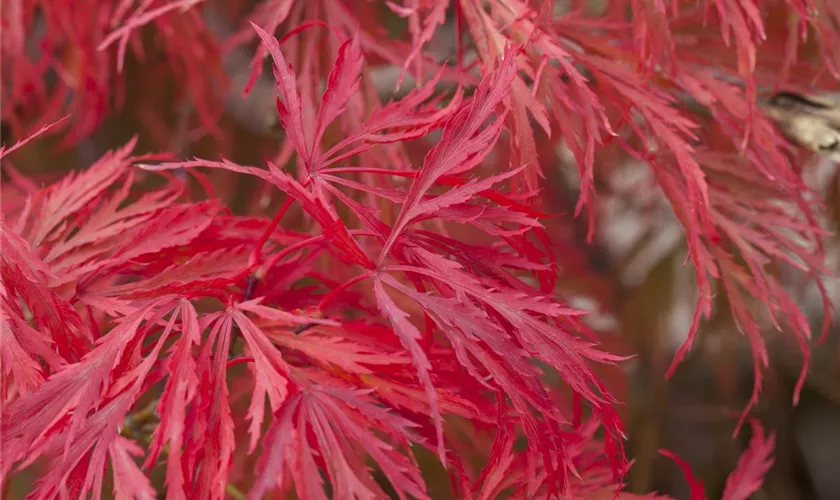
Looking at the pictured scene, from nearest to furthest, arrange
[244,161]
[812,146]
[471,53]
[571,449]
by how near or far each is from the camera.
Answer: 1. [571,449]
2. [812,146]
3. [471,53]
4. [244,161]

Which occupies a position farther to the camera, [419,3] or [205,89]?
[205,89]

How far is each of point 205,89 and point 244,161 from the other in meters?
0.44

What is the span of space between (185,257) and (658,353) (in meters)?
1.13

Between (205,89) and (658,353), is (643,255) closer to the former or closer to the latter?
(658,353)

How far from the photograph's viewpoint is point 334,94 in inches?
16.5

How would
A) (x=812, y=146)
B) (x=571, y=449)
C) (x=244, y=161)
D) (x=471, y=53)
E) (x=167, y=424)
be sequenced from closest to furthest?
(x=167, y=424), (x=571, y=449), (x=812, y=146), (x=471, y=53), (x=244, y=161)

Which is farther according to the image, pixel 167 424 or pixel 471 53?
pixel 471 53

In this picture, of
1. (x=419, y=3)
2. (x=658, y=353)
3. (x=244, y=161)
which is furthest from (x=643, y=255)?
(x=419, y=3)

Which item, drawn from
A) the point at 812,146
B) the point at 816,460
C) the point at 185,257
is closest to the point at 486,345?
the point at 185,257

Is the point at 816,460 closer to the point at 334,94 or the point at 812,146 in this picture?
the point at 812,146

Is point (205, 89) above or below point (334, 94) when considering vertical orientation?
below

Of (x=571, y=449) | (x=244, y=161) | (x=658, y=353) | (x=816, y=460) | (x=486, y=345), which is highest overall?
(x=486, y=345)

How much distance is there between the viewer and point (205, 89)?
98 cm

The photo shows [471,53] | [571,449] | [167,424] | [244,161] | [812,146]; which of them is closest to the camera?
[167,424]
